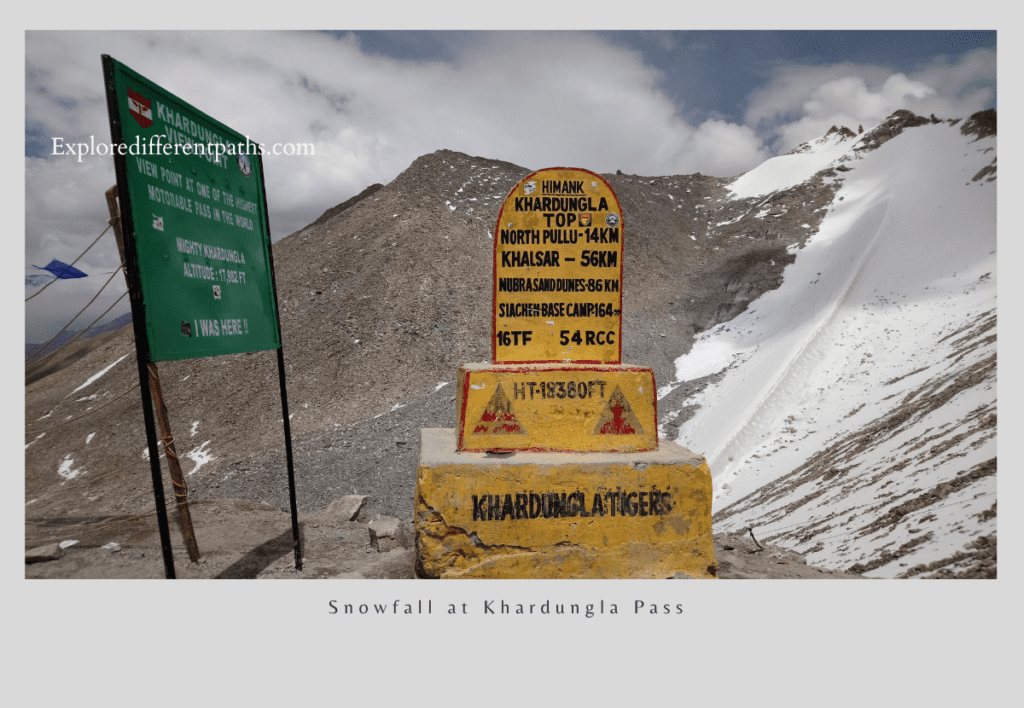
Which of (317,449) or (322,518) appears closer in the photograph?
(322,518)

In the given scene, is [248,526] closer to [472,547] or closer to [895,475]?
[472,547]

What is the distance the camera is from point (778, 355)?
12.4 metres

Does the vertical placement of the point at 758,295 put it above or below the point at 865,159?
below

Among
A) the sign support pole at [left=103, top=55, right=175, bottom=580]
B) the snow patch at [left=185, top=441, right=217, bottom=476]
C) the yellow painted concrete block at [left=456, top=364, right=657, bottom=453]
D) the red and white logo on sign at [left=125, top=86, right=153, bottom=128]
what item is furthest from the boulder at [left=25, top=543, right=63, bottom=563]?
the snow patch at [left=185, top=441, right=217, bottom=476]

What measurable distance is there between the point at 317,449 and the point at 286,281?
9.02 meters

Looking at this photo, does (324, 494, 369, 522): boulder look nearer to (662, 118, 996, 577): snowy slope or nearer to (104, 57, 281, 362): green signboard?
(104, 57, 281, 362): green signboard

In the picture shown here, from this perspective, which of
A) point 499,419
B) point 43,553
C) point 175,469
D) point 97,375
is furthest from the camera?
point 97,375

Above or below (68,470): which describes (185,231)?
above

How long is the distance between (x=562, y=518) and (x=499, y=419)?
3.00 feet

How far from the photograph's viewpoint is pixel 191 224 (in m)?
3.83

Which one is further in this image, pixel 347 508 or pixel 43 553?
pixel 347 508

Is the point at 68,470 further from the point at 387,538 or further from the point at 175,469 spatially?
the point at 387,538

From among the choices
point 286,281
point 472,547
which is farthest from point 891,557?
point 286,281

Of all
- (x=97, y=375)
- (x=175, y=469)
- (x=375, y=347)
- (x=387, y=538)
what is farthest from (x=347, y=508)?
(x=97, y=375)
